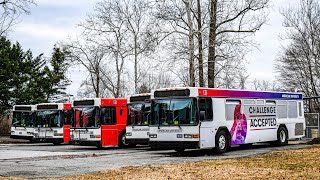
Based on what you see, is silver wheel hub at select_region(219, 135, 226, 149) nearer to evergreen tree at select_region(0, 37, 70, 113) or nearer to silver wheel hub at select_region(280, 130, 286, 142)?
silver wheel hub at select_region(280, 130, 286, 142)

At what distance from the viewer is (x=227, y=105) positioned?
71.9 ft

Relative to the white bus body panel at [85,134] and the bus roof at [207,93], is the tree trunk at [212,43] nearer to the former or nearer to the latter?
the bus roof at [207,93]

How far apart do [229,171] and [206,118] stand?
22.6 ft

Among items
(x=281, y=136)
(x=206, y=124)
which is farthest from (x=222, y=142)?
(x=281, y=136)

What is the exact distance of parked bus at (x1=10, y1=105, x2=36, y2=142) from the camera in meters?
36.2

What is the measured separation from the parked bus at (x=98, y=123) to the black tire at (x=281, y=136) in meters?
7.92

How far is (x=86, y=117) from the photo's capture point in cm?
2642

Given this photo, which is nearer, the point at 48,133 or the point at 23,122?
the point at 48,133

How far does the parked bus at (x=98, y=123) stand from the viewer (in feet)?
85.2

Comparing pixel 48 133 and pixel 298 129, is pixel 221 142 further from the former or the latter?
pixel 48 133

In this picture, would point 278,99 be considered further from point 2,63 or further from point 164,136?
point 2,63

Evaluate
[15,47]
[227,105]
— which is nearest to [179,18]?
[227,105]

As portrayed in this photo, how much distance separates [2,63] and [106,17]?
47.1ft

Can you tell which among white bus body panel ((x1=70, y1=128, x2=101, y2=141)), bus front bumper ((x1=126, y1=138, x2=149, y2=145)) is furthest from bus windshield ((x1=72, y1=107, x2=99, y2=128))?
bus front bumper ((x1=126, y1=138, x2=149, y2=145))
